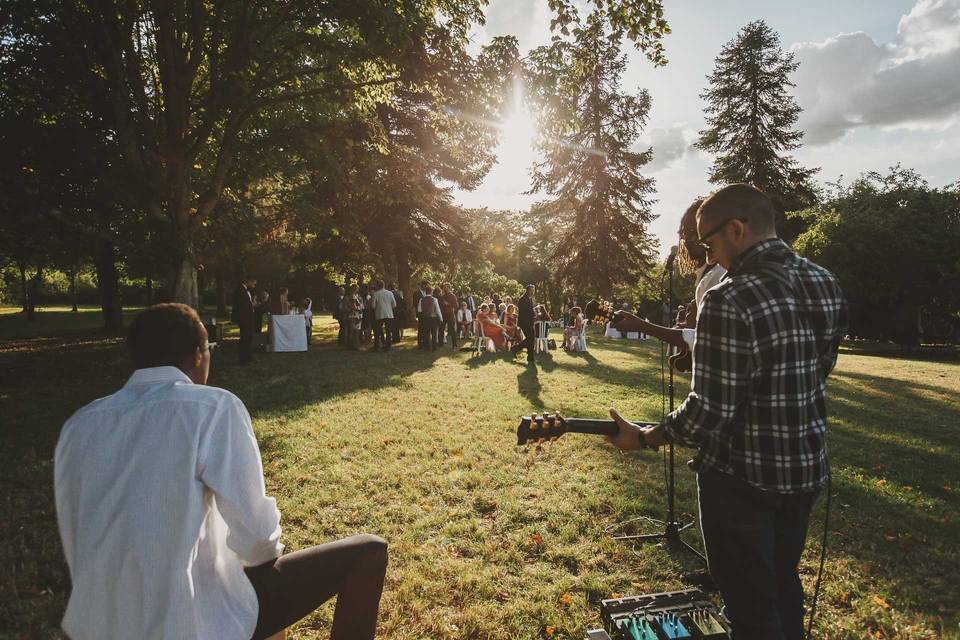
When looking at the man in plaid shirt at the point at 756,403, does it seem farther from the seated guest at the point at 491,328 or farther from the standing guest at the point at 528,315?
the seated guest at the point at 491,328

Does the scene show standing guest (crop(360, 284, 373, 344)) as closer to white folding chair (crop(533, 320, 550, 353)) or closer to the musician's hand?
white folding chair (crop(533, 320, 550, 353))

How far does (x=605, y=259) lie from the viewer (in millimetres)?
35125

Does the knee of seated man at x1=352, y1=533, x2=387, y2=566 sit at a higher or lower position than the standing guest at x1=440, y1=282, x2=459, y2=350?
lower

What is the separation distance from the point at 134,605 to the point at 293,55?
1154 cm

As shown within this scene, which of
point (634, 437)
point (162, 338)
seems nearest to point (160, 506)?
point (162, 338)

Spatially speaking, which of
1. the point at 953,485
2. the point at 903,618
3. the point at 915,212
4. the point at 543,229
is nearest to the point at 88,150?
the point at 903,618

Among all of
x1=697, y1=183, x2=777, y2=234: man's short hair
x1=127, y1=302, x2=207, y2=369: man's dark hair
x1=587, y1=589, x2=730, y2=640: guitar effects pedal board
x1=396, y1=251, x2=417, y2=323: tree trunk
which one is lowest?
x1=587, y1=589, x2=730, y2=640: guitar effects pedal board

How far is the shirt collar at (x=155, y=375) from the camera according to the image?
182 cm

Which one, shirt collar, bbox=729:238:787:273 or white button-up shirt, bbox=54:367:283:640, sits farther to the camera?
shirt collar, bbox=729:238:787:273

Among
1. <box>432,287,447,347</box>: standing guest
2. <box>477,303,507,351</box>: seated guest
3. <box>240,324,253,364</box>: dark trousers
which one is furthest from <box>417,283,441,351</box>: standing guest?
<box>240,324,253,364</box>: dark trousers

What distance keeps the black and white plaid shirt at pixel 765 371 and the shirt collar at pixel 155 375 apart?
1.94 meters

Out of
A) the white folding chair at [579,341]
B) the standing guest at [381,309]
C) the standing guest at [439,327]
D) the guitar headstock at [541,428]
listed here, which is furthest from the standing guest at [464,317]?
the guitar headstock at [541,428]

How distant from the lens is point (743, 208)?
2182mm

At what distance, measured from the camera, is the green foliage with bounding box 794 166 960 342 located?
28.3 metres
